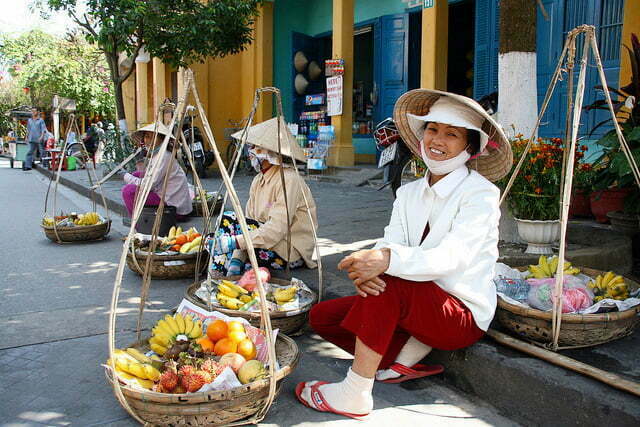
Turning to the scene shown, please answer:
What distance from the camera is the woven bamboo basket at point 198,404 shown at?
6.66 ft

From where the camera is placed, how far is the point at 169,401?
2.02 metres

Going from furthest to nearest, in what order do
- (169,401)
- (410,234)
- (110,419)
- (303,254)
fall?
(303,254), (410,234), (110,419), (169,401)

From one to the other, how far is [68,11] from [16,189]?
391cm

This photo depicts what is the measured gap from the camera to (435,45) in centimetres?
901

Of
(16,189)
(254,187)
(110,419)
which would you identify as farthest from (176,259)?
(16,189)

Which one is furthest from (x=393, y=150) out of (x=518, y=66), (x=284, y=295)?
(x=284, y=295)

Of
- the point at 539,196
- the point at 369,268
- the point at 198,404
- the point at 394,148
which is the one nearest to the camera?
the point at 198,404

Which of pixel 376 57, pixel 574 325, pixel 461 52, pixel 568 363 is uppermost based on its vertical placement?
pixel 461 52

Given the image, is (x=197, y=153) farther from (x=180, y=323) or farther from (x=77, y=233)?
(x=180, y=323)

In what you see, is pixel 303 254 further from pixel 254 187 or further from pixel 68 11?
pixel 68 11

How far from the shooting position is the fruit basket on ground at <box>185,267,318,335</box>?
2961 mm

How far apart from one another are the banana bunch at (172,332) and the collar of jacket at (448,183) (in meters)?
1.28

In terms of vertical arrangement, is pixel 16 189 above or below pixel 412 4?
below

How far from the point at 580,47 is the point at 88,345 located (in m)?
6.55
